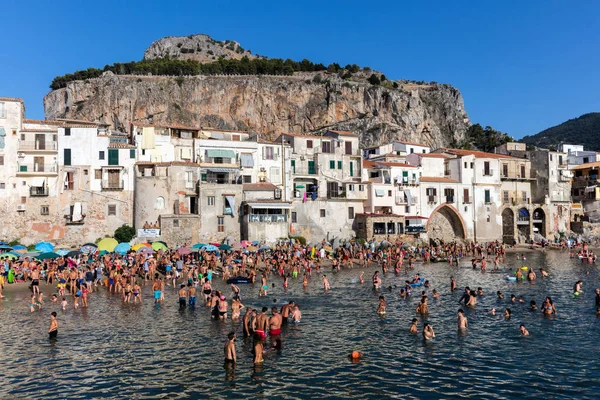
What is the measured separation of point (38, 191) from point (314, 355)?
39.6 meters

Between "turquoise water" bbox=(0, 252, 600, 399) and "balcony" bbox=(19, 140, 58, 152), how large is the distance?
24540mm

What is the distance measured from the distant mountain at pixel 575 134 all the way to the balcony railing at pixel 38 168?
143 m

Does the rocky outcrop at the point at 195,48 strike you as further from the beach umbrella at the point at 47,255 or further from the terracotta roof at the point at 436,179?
the beach umbrella at the point at 47,255

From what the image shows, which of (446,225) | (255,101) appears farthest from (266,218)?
(255,101)

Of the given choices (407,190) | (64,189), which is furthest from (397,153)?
(64,189)

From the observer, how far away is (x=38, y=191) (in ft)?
159

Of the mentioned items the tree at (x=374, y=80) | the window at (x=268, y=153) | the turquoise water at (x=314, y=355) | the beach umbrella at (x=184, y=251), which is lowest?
the turquoise water at (x=314, y=355)

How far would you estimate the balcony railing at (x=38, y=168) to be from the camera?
48.3m

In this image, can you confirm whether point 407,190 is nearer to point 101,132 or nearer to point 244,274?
A: point 244,274

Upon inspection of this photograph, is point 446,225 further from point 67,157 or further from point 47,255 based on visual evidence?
point 47,255

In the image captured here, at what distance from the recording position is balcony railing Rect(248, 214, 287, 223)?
49938 millimetres

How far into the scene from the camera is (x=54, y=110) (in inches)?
4033

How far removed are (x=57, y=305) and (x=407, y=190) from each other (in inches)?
1669

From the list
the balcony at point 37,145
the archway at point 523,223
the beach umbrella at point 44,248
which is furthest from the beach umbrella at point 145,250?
the archway at point 523,223
